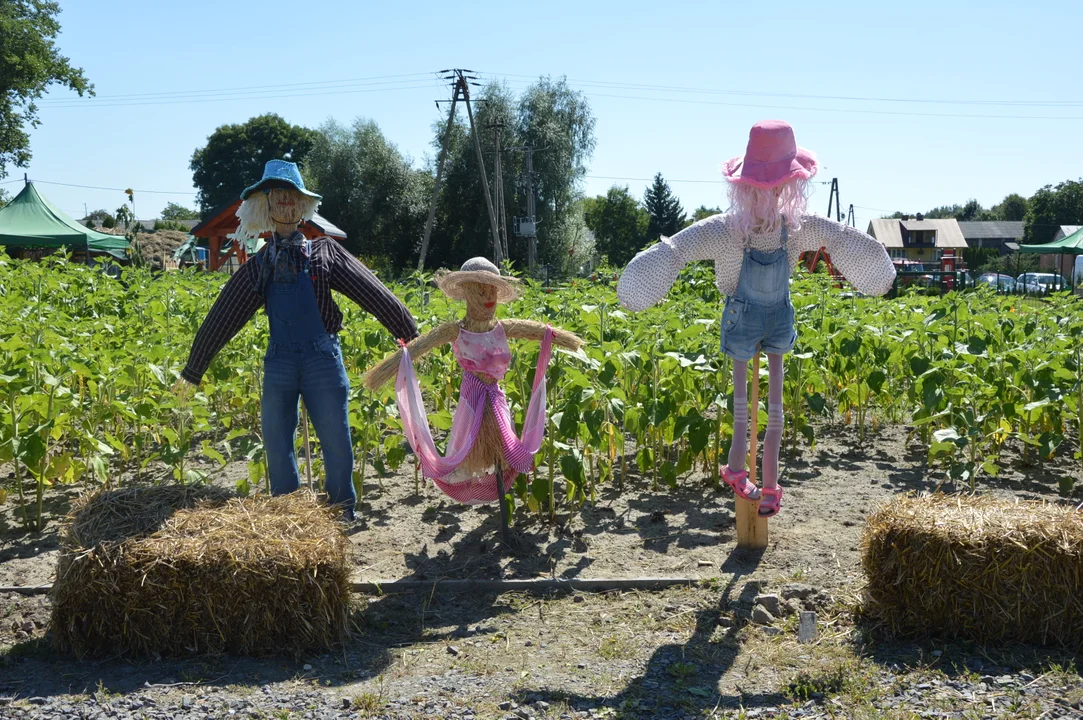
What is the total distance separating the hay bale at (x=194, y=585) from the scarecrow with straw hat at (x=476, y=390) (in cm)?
81

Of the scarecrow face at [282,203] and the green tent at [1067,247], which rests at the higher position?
the green tent at [1067,247]

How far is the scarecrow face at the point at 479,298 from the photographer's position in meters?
4.23

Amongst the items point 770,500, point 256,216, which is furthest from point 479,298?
point 770,500

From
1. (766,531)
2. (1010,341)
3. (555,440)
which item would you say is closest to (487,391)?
(555,440)

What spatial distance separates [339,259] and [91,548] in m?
1.54

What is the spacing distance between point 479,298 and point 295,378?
0.83 meters

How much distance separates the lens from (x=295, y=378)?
420 cm

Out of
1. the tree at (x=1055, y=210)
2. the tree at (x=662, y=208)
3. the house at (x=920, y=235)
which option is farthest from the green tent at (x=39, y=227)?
the house at (x=920, y=235)

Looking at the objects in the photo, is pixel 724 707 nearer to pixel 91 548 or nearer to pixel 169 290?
pixel 91 548

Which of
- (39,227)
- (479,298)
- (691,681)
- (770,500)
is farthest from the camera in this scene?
(39,227)

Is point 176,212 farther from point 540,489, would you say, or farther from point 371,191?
point 540,489

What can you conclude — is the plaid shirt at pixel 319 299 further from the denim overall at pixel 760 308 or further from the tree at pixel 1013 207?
the tree at pixel 1013 207

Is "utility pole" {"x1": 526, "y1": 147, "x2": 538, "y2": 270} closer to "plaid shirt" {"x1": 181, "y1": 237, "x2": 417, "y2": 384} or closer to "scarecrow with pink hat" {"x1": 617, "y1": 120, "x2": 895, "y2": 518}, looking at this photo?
"plaid shirt" {"x1": 181, "y1": 237, "x2": 417, "y2": 384}

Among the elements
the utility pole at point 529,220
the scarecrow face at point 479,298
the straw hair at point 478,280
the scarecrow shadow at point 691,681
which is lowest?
the scarecrow shadow at point 691,681
